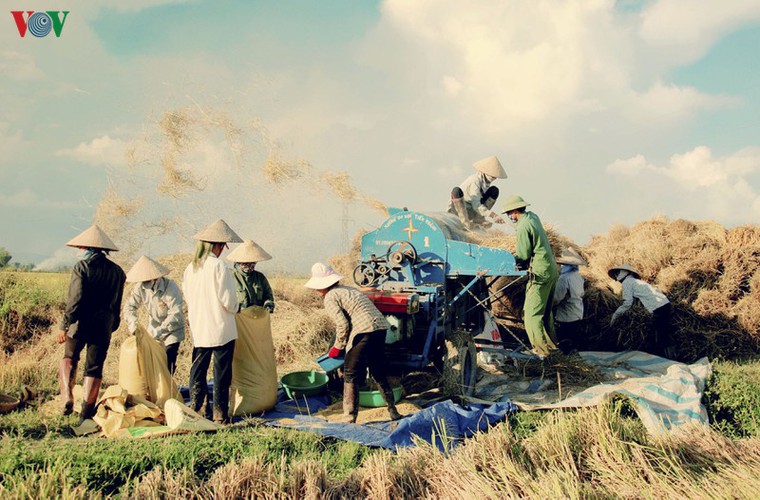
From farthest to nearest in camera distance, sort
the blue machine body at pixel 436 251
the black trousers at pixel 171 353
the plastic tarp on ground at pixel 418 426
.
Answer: the blue machine body at pixel 436 251
the black trousers at pixel 171 353
the plastic tarp on ground at pixel 418 426

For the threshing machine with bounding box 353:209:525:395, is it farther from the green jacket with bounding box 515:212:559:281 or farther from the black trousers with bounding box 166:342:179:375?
the black trousers with bounding box 166:342:179:375

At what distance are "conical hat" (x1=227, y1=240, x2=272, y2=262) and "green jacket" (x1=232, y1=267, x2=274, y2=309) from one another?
154 mm

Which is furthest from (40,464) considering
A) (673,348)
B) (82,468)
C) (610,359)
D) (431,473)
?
(673,348)

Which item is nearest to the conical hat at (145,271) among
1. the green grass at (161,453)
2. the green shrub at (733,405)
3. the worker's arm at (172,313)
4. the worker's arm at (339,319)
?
the worker's arm at (172,313)

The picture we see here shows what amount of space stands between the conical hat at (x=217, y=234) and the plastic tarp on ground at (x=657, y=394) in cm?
302

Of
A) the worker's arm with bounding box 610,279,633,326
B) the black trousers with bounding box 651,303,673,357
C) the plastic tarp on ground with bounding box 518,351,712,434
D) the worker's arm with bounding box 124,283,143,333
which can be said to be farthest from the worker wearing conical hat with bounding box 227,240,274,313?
the black trousers with bounding box 651,303,673,357

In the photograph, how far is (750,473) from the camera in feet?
11.7

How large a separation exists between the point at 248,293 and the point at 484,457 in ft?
11.2

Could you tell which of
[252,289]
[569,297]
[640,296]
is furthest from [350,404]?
[640,296]

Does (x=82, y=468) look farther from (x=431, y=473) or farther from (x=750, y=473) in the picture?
(x=750, y=473)

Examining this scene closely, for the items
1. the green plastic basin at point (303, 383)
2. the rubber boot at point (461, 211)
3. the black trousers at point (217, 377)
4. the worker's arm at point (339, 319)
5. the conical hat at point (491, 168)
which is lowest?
the green plastic basin at point (303, 383)

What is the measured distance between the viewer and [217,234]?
5062 millimetres

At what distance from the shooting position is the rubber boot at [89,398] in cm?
500

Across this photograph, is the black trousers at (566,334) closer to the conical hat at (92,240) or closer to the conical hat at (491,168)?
the conical hat at (491,168)
